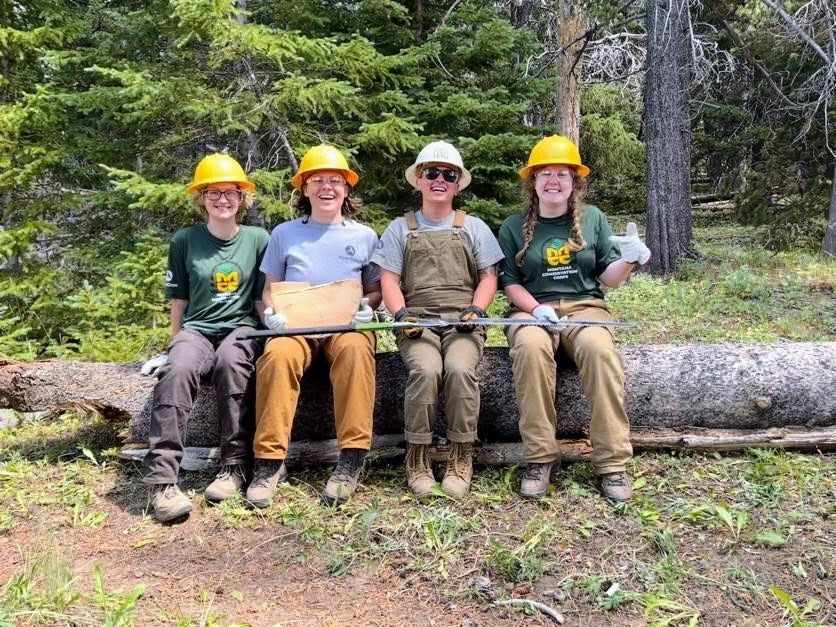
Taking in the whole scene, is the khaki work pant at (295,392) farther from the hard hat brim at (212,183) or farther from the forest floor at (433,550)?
the hard hat brim at (212,183)

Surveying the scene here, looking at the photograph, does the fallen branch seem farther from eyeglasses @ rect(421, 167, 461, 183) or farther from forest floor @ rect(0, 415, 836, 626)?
eyeglasses @ rect(421, 167, 461, 183)

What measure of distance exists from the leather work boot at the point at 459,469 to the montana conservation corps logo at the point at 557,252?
Result: 1349mm

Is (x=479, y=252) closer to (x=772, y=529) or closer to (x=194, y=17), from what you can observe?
(x=772, y=529)

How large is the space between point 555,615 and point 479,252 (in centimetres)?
227

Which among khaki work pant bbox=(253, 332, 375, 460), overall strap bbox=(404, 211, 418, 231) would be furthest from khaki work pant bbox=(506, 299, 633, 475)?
overall strap bbox=(404, 211, 418, 231)

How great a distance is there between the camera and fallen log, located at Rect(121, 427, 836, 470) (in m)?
3.81

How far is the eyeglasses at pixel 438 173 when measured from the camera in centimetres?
396

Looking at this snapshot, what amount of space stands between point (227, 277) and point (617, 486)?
9.20ft

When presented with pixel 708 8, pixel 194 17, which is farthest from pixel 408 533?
pixel 708 8

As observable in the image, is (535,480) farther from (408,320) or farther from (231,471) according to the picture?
(231,471)

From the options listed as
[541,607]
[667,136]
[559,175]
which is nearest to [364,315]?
[559,175]

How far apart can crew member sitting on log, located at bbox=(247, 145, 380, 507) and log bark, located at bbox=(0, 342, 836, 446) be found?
1.16 ft

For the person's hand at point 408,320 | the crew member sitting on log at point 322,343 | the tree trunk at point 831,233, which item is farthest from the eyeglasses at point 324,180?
the tree trunk at point 831,233

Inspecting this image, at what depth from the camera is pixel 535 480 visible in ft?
11.6
